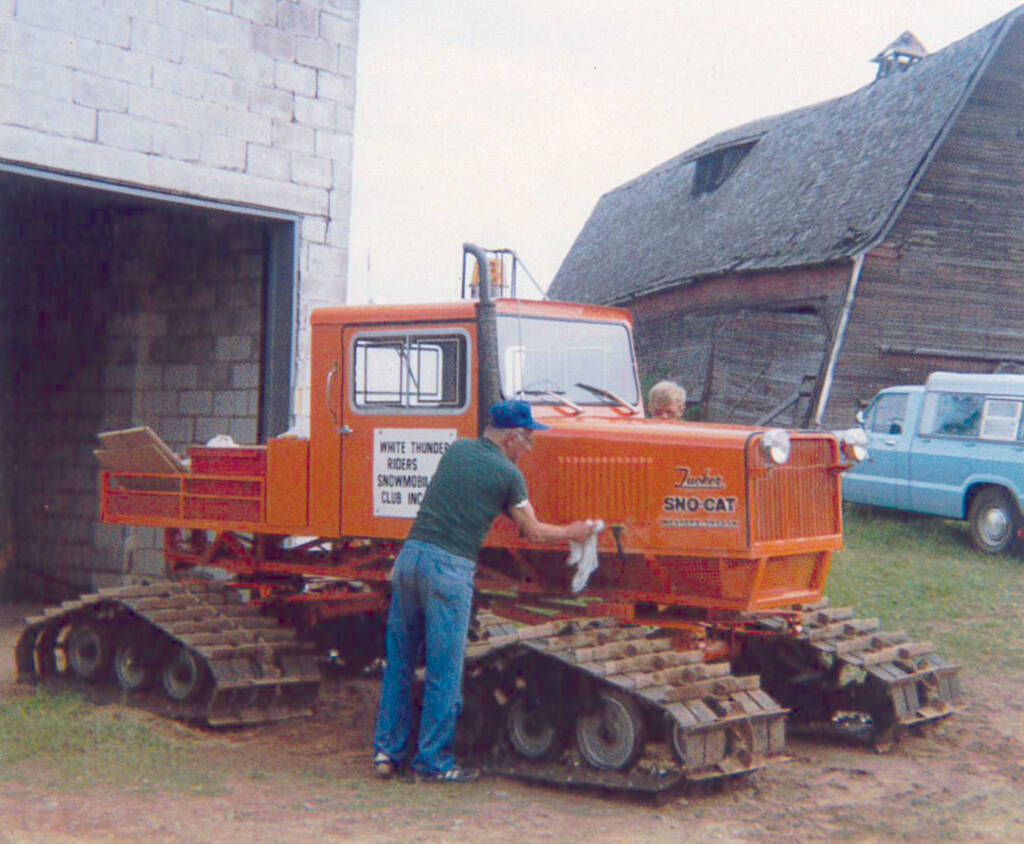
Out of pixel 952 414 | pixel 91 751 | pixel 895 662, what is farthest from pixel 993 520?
pixel 91 751

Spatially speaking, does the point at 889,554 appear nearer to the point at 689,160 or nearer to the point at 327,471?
the point at 327,471

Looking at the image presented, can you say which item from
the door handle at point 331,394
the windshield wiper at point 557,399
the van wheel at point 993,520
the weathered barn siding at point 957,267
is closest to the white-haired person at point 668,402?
the windshield wiper at point 557,399

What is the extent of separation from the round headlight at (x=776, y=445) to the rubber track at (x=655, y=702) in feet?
3.81

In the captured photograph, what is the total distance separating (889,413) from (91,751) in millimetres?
12915

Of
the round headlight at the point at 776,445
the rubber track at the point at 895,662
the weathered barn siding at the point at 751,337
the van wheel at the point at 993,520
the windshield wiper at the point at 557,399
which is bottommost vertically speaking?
the rubber track at the point at 895,662

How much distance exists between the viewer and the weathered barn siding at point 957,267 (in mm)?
23141

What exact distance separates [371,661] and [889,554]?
8.04m

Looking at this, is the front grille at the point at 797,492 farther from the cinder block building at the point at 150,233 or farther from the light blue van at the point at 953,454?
the light blue van at the point at 953,454

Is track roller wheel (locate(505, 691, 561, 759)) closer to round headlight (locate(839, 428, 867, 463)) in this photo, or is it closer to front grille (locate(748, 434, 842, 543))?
front grille (locate(748, 434, 842, 543))

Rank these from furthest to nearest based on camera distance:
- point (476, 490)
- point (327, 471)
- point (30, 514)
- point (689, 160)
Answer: point (689, 160), point (30, 514), point (327, 471), point (476, 490)

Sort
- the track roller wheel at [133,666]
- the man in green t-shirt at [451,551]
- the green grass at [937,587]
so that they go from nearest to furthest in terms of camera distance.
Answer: the man in green t-shirt at [451,551], the track roller wheel at [133,666], the green grass at [937,587]

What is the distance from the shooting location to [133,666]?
350 inches

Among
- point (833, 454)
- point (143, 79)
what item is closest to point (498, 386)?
point (833, 454)

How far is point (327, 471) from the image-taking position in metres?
8.31
